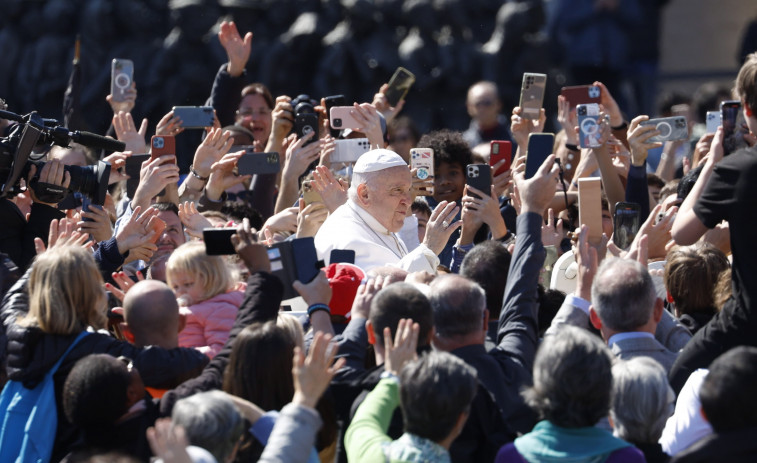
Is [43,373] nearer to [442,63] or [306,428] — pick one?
[306,428]

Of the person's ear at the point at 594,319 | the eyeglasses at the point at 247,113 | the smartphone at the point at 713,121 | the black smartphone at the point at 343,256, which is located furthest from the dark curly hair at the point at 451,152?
the person's ear at the point at 594,319

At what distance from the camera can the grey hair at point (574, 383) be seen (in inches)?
120

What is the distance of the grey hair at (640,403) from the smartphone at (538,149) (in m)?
1.58

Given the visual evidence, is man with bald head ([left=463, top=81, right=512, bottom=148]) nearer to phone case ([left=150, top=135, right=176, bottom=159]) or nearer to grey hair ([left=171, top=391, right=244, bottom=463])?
phone case ([left=150, top=135, right=176, bottom=159])

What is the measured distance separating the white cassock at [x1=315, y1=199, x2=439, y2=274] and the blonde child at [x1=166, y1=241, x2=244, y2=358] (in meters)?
0.93

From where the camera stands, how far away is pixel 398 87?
674cm

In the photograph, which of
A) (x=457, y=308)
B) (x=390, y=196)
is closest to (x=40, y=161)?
(x=390, y=196)

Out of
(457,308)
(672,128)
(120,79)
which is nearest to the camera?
(457,308)

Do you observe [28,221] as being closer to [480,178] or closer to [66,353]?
[66,353]

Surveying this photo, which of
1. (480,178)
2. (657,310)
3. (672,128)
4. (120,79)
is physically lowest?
(657,310)

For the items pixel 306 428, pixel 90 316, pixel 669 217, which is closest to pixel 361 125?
pixel 669 217

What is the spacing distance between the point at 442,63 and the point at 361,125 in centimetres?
657

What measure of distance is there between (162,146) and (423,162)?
3.91 ft

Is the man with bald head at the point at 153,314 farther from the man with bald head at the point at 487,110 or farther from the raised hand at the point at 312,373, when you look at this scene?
the man with bald head at the point at 487,110
